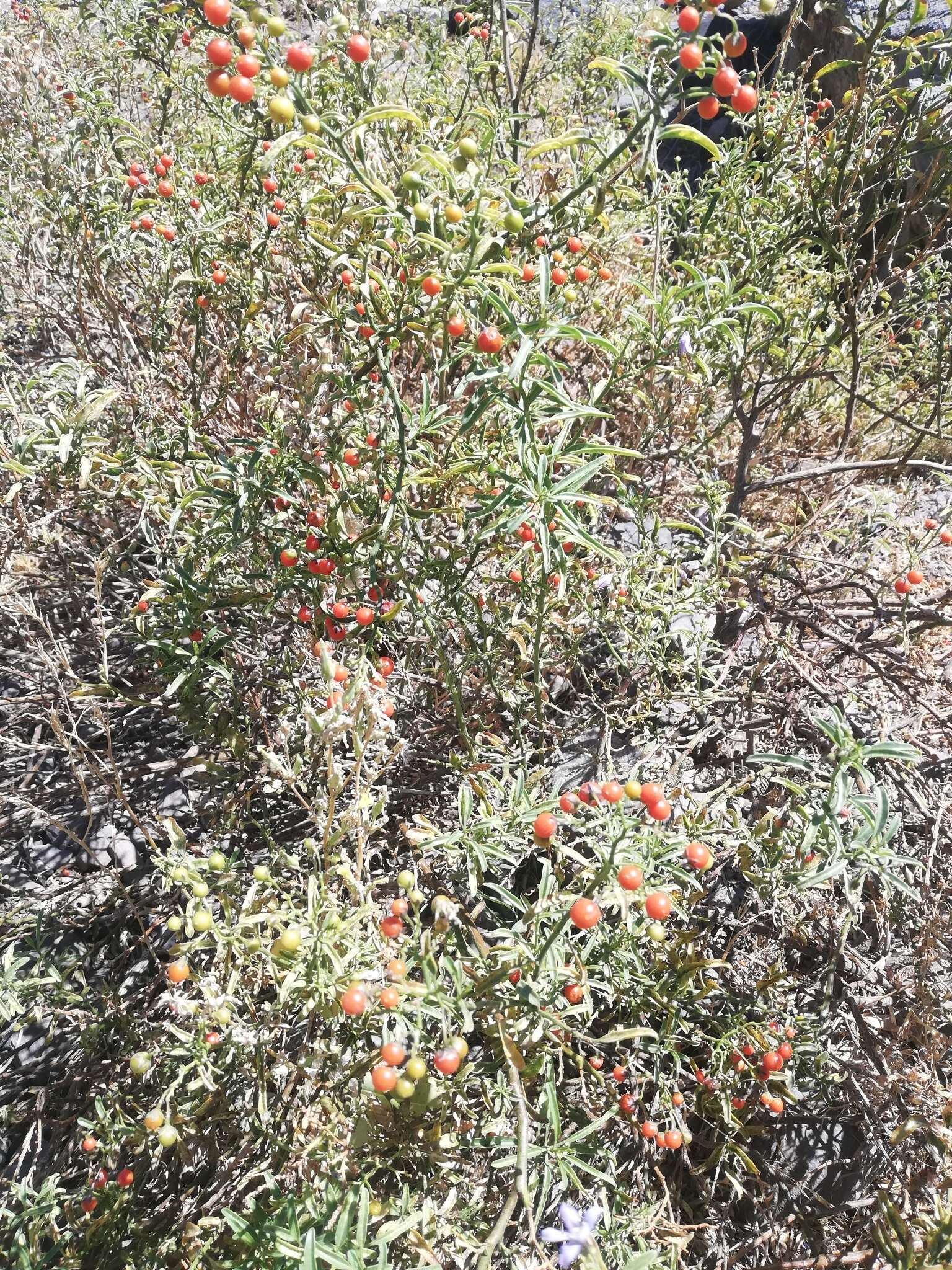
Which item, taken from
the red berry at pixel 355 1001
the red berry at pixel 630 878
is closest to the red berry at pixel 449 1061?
the red berry at pixel 355 1001

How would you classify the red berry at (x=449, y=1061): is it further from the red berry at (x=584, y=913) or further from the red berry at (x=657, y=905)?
the red berry at (x=657, y=905)

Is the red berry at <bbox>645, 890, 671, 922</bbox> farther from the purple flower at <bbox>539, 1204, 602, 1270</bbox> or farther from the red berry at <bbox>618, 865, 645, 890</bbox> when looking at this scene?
the purple flower at <bbox>539, 1204, 602, 1270</bbox>

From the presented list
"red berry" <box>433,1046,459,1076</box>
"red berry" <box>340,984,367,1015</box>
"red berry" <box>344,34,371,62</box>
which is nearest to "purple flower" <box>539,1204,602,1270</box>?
"red berry" <box>433,1046,459,1076</box>

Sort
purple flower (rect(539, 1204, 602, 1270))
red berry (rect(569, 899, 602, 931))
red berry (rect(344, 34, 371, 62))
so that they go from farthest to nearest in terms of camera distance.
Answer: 1. red berry (rect(344, 34, 371, 62))
2. red berry (rect(569, 899, 602, 931))
3. purple flower (rect(539, 1204, 602, 1270))

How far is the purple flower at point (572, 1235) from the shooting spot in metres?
1.41

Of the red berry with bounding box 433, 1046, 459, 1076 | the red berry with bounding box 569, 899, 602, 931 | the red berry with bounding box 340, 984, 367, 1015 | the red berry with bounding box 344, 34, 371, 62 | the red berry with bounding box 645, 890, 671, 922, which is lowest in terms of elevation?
the red berry with bounding box 433, 1046, 459, 1076

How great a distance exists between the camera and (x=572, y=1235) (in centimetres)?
142

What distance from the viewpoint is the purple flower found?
141 centimetres

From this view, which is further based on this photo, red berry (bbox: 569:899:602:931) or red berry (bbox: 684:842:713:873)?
red berry (bbox: 684:842:713:873)

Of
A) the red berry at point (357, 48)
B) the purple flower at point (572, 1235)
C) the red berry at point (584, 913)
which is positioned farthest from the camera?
the red berry at point (357, 48)

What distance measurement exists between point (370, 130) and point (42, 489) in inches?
62.2

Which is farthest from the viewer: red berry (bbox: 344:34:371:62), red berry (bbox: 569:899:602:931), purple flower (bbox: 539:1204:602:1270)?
red berry (bbox: 344:34:371:62)

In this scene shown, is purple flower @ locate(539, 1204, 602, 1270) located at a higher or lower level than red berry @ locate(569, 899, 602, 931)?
lower

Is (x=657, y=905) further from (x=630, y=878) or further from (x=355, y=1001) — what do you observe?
(x=355, y=1001)
